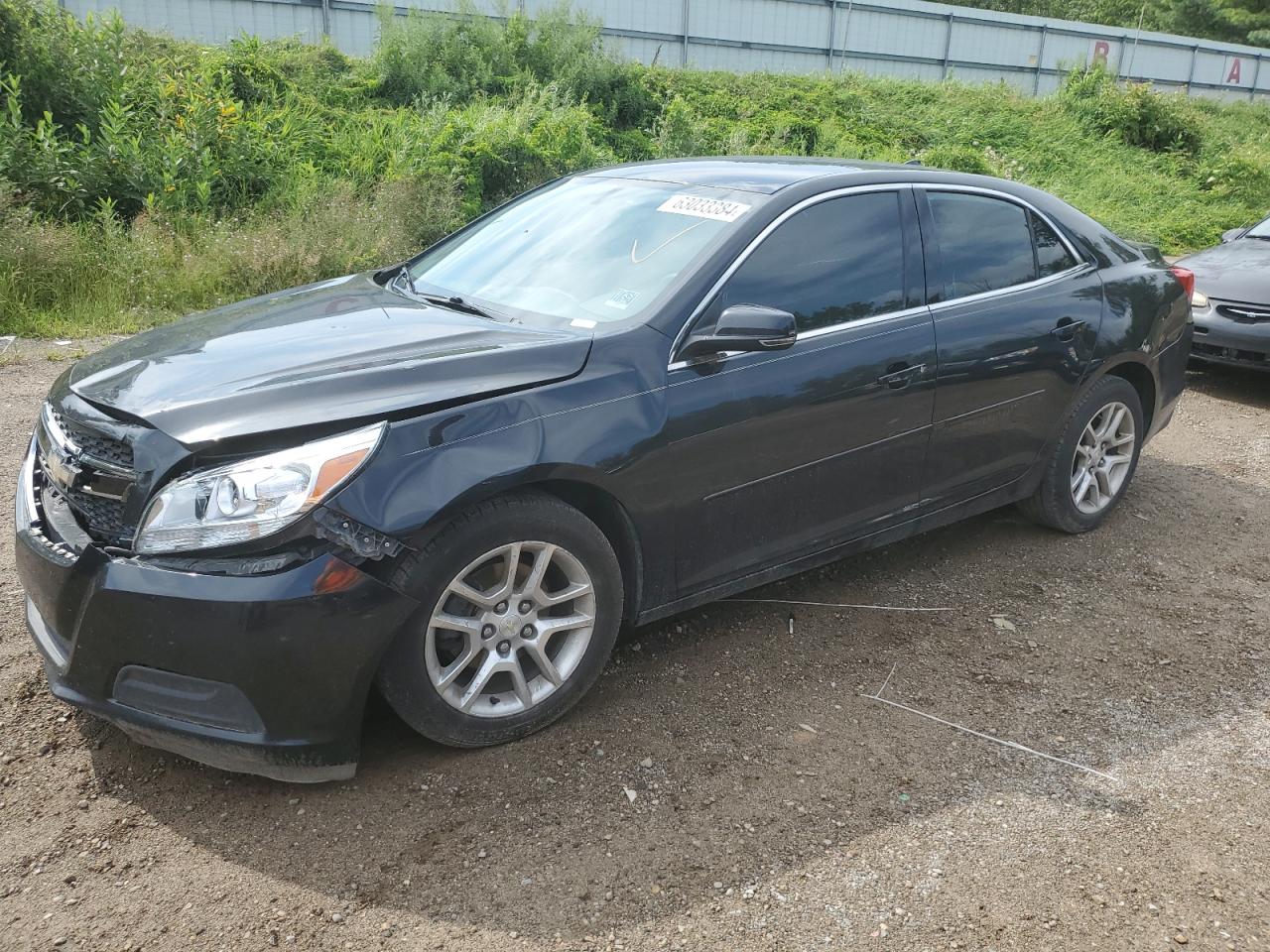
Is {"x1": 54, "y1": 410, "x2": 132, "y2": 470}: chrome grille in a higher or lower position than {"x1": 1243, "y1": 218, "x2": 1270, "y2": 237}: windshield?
lower

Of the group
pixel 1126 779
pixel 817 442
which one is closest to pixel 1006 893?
pixel 1126 779

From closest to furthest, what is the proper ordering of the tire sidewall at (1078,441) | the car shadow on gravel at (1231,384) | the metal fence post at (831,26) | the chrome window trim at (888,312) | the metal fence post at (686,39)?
1. the chrome window trim at (888,312)
2. the tire sidewall at (1078,441)
3. the car shadow on gravel at (1231,384)
4. the metal fence post at (686,39)
5. the metal fence post at (831,26)

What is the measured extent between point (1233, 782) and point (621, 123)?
14043 millimetres

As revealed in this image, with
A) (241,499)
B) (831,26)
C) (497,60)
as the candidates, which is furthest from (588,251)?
(831,26)

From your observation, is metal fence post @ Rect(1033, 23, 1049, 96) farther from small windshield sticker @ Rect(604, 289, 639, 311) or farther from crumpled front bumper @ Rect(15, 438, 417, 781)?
crumpled front bumper @ Rect(15, 438, 417, 781)

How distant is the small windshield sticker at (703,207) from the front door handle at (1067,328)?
163 centimetres

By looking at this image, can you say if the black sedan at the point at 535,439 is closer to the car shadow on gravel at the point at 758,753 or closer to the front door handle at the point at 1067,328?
the front door handle at the point at 1067,328

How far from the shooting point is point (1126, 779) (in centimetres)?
321

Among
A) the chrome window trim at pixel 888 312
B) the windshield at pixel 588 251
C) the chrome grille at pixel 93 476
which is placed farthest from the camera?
the windshield at pixel 588 251

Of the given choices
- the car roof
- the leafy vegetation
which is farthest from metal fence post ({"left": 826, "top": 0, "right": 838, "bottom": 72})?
the car roof

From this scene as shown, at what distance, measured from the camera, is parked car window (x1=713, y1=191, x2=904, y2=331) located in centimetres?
365

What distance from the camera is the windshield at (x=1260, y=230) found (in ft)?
28.8

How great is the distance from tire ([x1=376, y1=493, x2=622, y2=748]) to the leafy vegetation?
6.20m

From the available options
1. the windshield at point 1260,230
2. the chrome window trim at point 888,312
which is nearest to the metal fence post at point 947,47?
the windshield at point 1260,230
